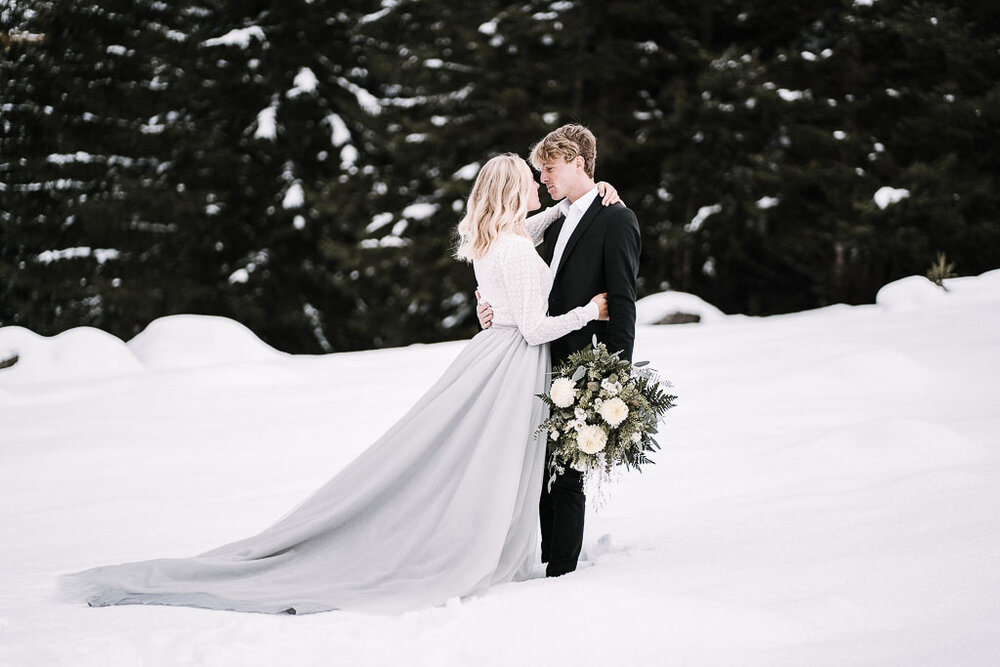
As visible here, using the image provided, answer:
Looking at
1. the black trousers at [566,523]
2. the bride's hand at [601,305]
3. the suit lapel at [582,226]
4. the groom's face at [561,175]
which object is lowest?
A: the black trousers at [566,523]

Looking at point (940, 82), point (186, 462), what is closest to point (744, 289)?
point (940, 82)

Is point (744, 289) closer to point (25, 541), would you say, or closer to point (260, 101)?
point (260, 101)

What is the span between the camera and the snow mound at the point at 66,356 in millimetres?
10281

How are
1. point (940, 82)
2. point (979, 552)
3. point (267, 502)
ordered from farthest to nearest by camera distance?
point (940, 82), point (267, 502), point (979, 552)

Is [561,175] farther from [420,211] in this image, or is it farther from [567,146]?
[420,211]

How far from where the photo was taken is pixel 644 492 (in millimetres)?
6016

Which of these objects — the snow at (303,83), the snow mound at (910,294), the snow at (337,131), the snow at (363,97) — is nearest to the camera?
the snow mound at (910,294)

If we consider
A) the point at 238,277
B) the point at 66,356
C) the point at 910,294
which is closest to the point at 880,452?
the point at 910,294

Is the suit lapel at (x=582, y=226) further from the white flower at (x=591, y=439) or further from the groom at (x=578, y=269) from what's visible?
the white flower at (x=591, y=439)

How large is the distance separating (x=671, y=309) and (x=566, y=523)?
8953mm

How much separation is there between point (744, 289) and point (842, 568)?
16.3 metres

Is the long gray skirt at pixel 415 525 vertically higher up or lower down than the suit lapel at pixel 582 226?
lower down

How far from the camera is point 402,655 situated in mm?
3295

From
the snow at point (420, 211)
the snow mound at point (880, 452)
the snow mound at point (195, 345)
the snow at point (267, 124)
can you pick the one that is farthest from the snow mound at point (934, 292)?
the snow at point (267, 124)
